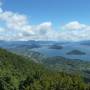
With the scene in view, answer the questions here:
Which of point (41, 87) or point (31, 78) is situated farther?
point (31, 78)

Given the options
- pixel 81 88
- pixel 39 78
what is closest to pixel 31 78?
pixel 39 78

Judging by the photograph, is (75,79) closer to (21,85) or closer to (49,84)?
(49,84)

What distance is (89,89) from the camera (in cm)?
8525

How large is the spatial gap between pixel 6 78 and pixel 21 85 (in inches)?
285

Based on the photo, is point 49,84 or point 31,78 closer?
point 49,84

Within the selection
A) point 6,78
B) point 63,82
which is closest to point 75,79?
point 63,82

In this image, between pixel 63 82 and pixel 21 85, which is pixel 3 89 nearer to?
pixel 21 85

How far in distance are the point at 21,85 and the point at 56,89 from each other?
40.2ft

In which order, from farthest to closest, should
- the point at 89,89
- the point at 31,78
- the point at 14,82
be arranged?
the point at 31,78
the point at 14,82
the point at 89,89

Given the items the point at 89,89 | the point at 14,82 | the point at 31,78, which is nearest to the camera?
the point at 89,89

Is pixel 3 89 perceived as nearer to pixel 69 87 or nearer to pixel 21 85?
pixel 21 85

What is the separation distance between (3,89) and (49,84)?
44.7 ft

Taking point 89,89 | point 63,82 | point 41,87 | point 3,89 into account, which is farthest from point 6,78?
point 89,89

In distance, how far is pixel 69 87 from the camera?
8881 cm
